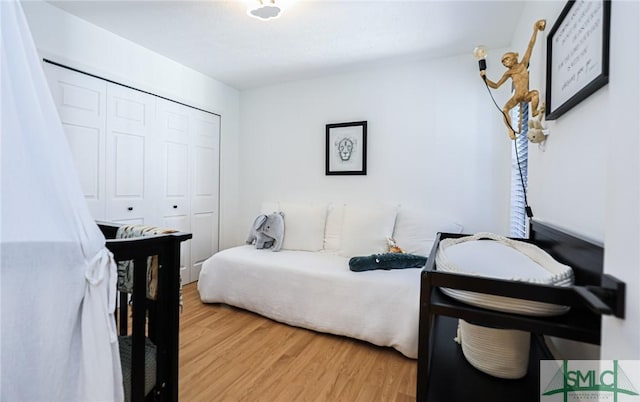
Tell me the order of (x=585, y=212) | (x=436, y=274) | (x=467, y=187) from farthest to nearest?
(x=467, y=187) < (x=585, y=212) < (x=436, y=274)

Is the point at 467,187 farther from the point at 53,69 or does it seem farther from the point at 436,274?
the point at 53,69

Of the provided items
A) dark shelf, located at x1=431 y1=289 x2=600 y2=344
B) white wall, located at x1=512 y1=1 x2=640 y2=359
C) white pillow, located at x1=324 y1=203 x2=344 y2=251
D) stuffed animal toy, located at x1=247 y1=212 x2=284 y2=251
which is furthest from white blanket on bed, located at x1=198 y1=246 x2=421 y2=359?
dark shelf, located at x1=431 y1=289 x2=600 y2=344

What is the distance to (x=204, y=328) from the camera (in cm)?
229

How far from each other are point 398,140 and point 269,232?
1.60 m

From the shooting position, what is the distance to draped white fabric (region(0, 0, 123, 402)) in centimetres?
80

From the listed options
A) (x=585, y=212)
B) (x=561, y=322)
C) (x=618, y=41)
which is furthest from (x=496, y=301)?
(x=618, y=41)

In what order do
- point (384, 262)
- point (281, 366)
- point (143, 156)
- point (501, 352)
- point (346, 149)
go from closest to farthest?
point (501, 352)
point (281, 366)
point (384, 262)
point (143, 156)
point (346, 149)

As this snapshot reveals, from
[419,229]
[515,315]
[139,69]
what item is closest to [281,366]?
[515,315]

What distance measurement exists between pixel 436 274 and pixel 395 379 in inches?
49.7

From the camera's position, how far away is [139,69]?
2.67 meters

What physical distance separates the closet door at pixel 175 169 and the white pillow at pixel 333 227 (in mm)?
1499

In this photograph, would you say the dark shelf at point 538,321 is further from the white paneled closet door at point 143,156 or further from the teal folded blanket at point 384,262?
the white paneled closet door at point 143,156

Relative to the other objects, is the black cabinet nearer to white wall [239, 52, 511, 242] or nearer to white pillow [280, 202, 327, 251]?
white wall [239, 52, 511, 242]

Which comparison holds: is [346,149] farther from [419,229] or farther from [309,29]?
[309,29]
